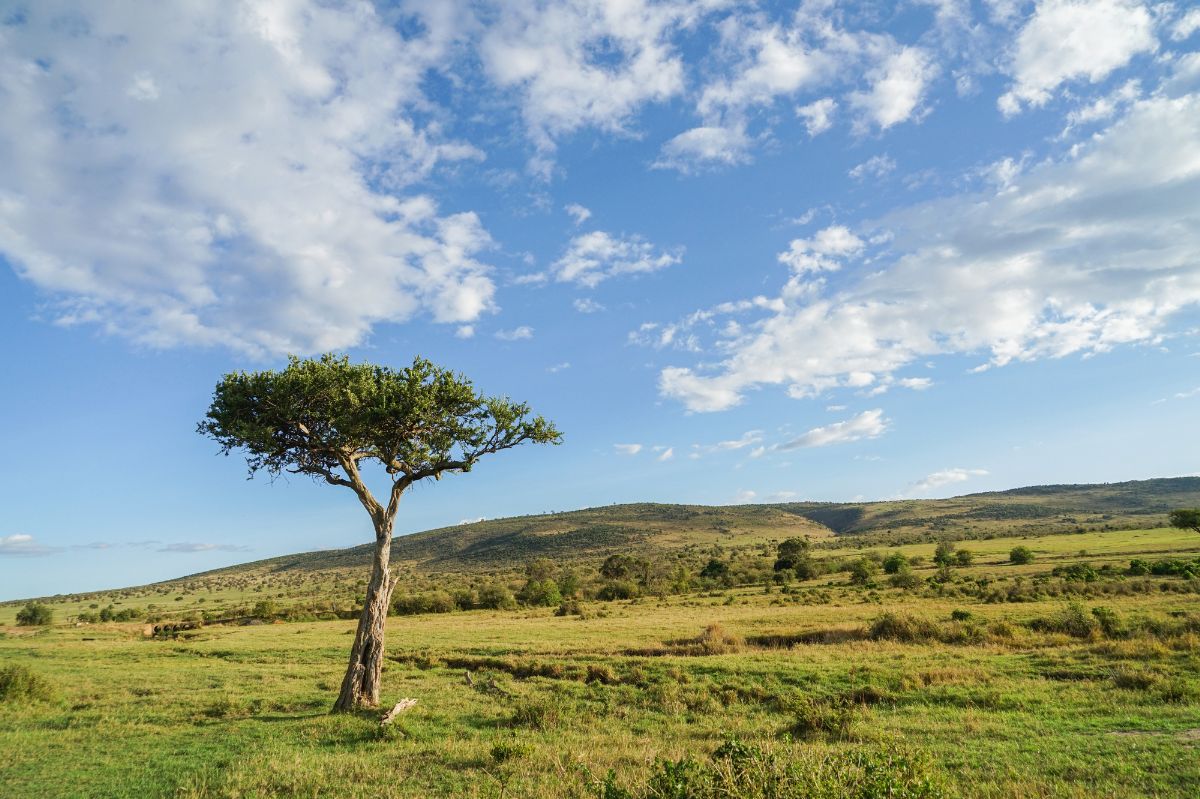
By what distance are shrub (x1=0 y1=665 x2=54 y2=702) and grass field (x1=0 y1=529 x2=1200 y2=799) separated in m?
0.20

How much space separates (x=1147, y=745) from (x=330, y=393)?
73.9ft

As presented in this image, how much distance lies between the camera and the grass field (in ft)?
35.6

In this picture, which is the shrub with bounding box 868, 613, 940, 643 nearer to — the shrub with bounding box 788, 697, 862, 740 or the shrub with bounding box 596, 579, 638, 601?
the shrub with bounding box 788, 697, 862, 740

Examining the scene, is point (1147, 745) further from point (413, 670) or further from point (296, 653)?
point (296, 653)

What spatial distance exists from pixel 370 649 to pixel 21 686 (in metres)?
13.5

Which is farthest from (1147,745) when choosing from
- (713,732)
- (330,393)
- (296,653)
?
(296,653)

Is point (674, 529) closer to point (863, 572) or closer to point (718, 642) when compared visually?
point (863, 572)

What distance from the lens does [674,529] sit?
16625 centimetres

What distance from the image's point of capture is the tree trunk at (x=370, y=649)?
18.2 m

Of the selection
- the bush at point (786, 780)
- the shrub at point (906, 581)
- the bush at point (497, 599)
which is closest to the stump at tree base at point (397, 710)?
the bush at point (786, 780)

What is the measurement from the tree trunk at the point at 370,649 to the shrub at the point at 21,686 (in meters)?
11.8

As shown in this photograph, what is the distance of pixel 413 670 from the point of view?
2695cm

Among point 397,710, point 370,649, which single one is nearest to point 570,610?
point 370,649

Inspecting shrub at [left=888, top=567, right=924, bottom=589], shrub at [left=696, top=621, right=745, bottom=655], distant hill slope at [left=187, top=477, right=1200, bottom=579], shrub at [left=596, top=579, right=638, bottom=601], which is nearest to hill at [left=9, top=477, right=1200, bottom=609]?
distant hill slope at [left=187, top=477, right=1200, bottom=579]
